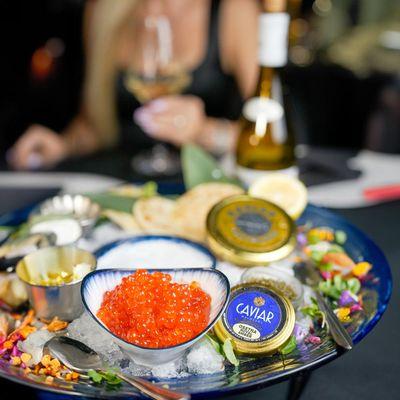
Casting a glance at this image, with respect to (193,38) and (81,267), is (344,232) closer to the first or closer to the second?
(81,267)

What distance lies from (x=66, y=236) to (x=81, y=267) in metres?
0.19

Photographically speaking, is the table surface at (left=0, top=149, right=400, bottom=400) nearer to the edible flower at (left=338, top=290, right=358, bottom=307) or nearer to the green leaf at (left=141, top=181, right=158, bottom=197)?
the edible flower at (left=338, top=290, right=358, bottom=307)

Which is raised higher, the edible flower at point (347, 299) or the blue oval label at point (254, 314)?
the blue oval label at point (254, 314)

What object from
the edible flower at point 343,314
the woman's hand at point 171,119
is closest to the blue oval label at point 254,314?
the edible flower at point 343,314

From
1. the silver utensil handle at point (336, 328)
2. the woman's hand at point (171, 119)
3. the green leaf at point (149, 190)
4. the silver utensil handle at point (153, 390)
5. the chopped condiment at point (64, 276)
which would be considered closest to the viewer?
the silver utensil handle at point (153, 390)

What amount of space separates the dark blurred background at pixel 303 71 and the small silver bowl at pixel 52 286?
2.50 meters

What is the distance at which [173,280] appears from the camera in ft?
2.64

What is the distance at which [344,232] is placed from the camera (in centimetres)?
113

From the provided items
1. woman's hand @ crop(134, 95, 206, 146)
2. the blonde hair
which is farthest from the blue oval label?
the blonde hair

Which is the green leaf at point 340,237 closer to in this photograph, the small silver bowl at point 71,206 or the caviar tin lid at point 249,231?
the caviar tin lid at point 249,231

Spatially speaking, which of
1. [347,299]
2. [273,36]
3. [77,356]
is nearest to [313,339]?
[347,299]

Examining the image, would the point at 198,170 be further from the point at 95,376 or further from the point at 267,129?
the point at 95,376

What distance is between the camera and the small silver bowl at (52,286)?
80cm

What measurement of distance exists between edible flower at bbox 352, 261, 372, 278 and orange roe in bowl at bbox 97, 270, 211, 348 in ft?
1.15
